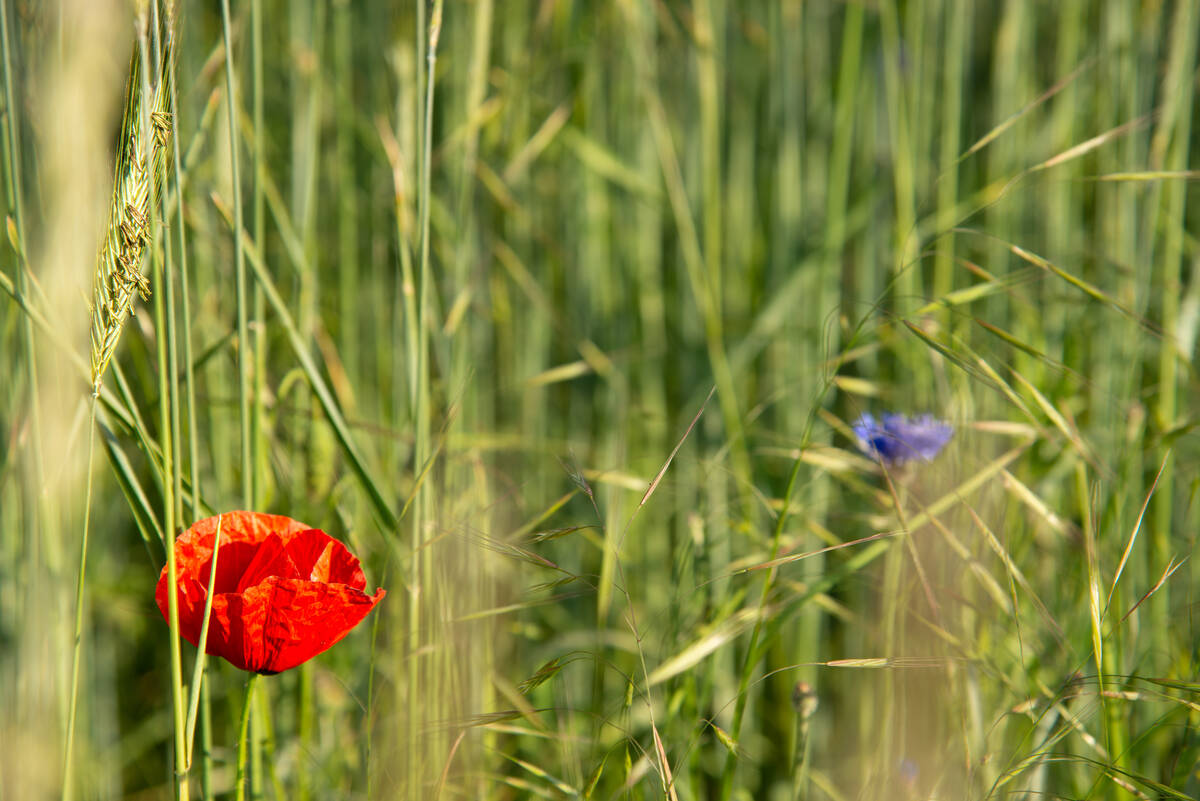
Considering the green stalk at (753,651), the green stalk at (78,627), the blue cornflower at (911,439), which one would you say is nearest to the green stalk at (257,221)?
the green stalk at (78,627)

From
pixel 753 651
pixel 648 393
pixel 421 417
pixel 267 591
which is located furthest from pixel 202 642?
pixel 648 393

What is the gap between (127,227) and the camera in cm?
33

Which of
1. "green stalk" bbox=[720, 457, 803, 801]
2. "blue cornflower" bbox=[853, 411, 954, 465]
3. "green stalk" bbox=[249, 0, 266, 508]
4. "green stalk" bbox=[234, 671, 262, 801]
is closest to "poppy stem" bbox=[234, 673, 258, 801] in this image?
"green stalk" bbox=[234, 671, 262, 801]

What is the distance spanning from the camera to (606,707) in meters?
0.84

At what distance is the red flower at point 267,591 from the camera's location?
0.37 m

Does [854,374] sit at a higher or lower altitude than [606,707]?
higher

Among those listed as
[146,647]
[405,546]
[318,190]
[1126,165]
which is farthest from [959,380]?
[146,647]

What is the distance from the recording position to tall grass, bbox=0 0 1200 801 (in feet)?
1.65

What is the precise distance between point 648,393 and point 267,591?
0.64m

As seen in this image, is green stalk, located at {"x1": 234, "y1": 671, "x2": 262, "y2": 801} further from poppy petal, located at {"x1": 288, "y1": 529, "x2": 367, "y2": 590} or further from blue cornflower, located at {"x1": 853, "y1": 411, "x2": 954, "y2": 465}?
blue cornflower, located at {"x1": 853, "y1": 411, "x2": 954, "y2": 465}

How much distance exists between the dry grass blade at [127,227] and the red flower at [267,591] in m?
0.10

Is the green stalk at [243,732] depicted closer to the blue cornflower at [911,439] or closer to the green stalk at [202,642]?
the green stalk at [202,642]

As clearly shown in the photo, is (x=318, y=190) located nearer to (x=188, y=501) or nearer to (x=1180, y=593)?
(x=188, y=501)

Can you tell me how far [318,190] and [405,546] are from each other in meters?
0.55
